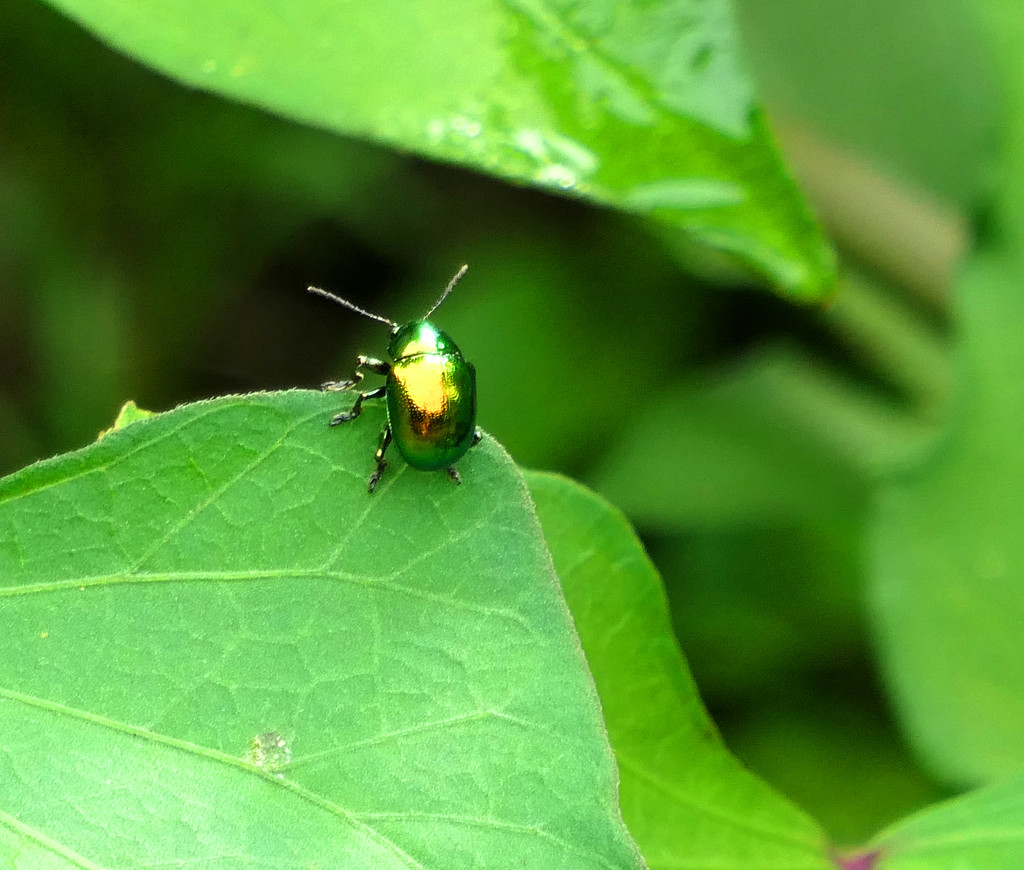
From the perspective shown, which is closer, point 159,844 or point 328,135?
point 159,844

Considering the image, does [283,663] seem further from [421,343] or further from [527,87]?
[527,87]


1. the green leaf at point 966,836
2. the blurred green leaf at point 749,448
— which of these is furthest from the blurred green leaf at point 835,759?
the green leaf at point 966,836

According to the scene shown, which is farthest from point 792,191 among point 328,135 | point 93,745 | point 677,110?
point 328,135

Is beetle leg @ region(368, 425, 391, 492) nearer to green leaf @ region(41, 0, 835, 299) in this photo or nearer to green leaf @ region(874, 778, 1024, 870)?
green leaf @ region(41, 0, 835, 299)

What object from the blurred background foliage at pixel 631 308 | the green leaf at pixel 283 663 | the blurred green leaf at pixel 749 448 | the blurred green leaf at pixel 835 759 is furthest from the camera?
the blurred green leaf at pixel 749 448

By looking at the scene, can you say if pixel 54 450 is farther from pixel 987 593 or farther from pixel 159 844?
pixel 987 593

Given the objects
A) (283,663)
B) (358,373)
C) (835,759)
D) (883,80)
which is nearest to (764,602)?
(835,759)

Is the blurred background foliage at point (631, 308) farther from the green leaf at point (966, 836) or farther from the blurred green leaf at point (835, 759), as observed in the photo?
the green leaf at point (966, 836)
